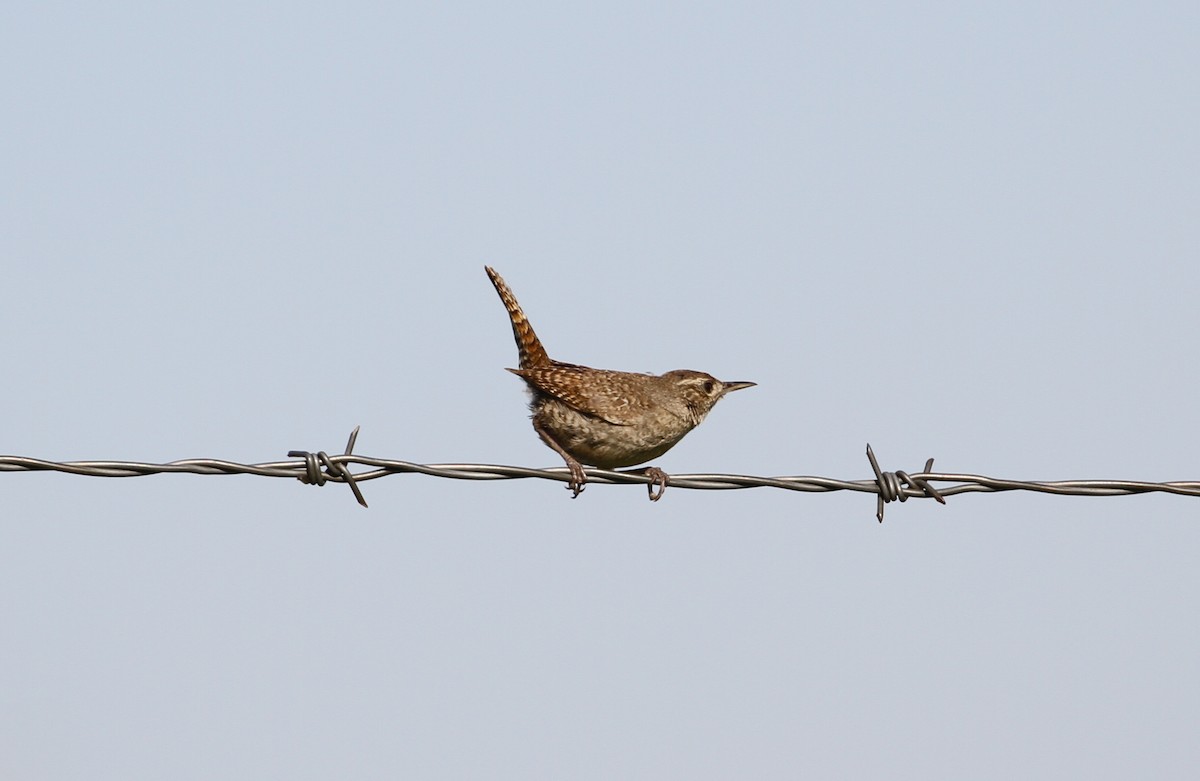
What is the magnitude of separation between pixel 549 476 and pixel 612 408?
270 cm

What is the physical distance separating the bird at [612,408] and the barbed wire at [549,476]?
8.01ft

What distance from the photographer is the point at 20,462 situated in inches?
190

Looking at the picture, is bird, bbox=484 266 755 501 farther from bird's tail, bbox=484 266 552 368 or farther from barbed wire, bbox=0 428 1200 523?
barbed wire, bbox=0 428 1200 523

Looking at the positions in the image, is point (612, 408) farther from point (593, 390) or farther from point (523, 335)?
point (523, 335)

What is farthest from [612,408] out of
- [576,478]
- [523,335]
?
[576,478]

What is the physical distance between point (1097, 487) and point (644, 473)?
267 centimetres

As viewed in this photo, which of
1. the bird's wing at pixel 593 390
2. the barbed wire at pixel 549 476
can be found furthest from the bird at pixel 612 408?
the barbed wire at pixel 549 476

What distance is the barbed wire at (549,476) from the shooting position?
4887mm

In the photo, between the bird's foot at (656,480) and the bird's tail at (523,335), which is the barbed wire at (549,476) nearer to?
the bird's foot at (656,480)

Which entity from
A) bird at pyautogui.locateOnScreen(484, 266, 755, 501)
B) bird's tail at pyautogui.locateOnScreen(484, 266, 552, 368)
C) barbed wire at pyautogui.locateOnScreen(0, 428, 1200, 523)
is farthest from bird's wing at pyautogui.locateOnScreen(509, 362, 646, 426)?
barbed wire at pyautogui.locateOnScreen(0, 428, 1200, 523)

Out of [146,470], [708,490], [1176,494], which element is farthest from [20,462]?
[1176,494]

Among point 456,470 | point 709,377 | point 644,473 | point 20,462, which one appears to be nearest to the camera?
point 20,462

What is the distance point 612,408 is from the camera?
25.8ft

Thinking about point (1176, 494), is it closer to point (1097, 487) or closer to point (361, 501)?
point (1097, 487)
